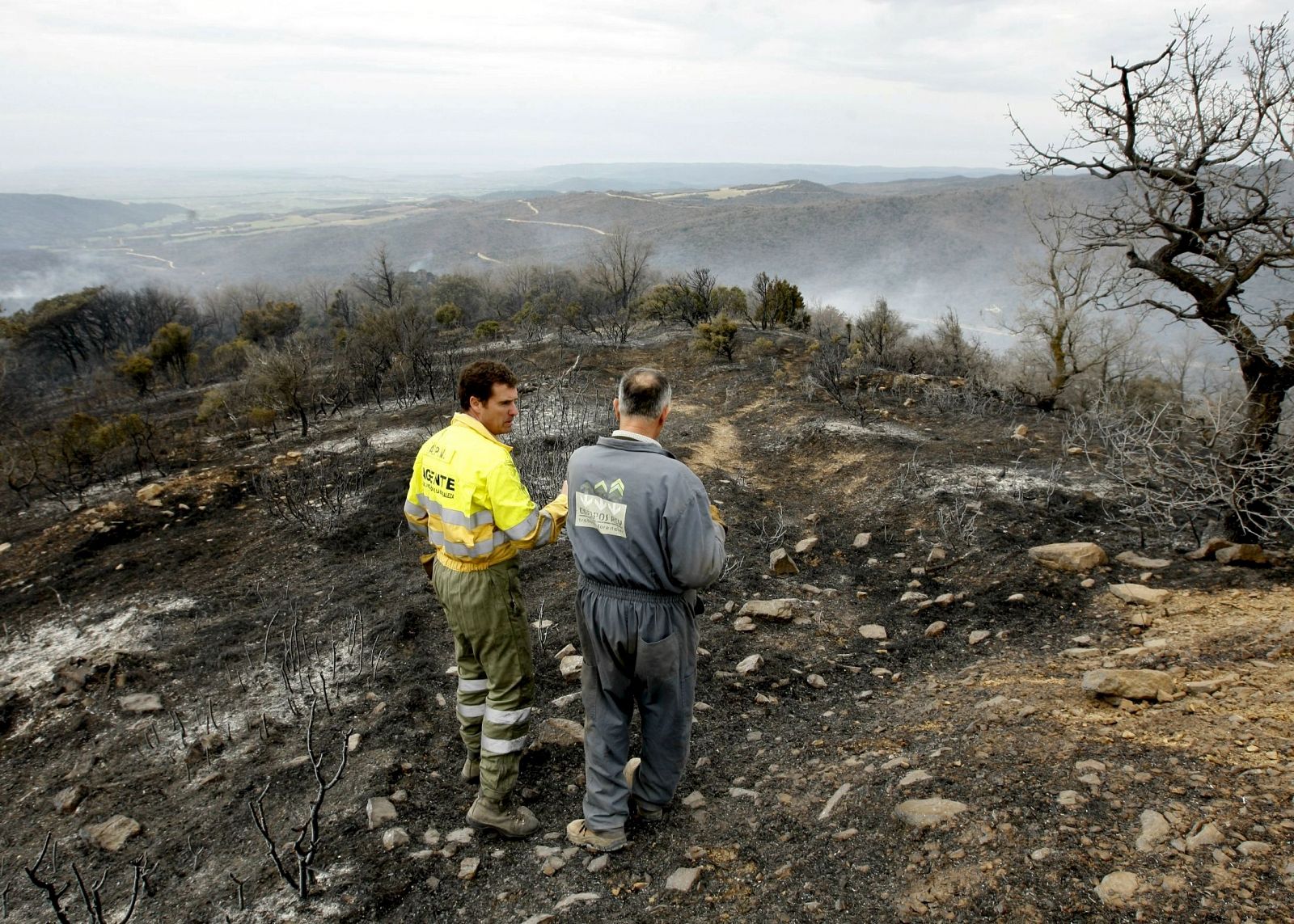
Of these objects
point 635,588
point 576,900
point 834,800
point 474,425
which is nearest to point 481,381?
point 474,425

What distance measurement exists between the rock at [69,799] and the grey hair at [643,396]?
3059 millimetres

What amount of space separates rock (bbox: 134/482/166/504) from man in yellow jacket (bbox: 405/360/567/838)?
6530mm

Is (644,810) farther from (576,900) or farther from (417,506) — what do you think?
(417,506)

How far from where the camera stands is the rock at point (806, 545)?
563 centimetres

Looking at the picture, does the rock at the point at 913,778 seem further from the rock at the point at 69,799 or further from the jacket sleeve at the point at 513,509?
the rock at the point at 69,799

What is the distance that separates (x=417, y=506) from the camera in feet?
9.43

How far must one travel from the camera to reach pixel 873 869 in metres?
2.28

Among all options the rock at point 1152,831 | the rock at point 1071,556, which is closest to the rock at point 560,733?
the rock at point 1152,831

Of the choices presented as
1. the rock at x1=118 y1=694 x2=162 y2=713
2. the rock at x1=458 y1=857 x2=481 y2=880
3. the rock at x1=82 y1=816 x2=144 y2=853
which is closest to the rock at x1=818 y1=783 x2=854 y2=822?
the rock at x1=458 y1=857 x2=481 y2=880

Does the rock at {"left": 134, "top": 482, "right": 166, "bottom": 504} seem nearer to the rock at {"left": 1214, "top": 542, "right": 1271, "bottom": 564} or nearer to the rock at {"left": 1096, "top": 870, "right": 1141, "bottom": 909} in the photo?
the rock at {"left": 1096, "top": 870, "right": 1141, "bottom": 909}

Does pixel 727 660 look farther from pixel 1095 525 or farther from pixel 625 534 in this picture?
pixel 1095 525

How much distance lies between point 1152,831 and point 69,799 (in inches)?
167

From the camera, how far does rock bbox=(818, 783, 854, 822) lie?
8.64 ft

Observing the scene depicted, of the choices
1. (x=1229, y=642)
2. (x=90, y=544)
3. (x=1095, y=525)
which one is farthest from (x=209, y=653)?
(x=1095, y=525)
